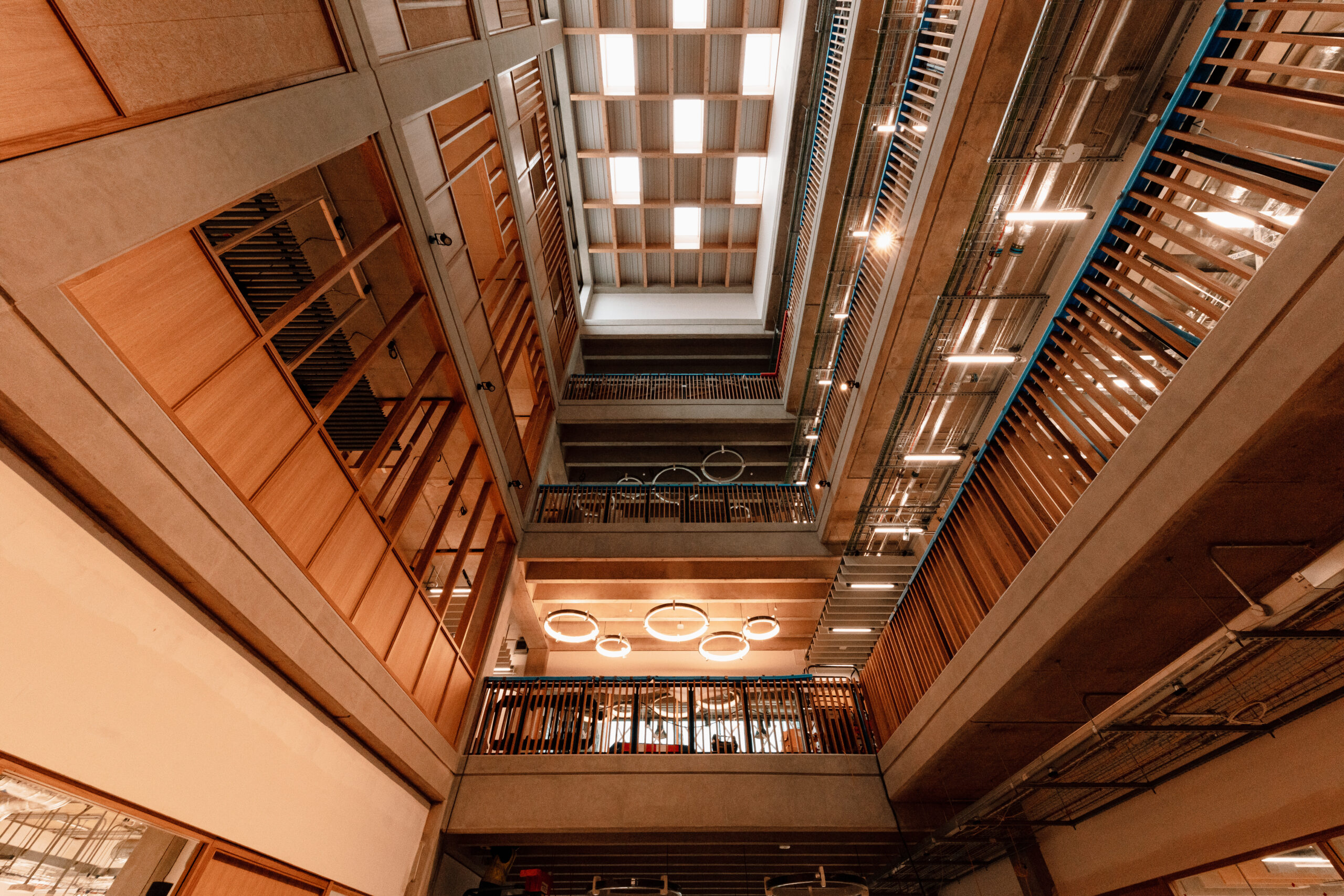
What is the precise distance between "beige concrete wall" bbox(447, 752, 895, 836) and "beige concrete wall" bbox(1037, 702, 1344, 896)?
7.52 feet

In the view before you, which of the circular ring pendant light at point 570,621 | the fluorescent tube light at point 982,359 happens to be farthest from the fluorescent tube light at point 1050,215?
the circular ring pendant light at point 570,621

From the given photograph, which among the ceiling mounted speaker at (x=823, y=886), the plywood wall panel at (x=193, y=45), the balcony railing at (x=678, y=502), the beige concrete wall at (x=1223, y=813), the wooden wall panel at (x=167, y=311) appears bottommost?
the ceiling mounted speaker at (x=823, y=886)

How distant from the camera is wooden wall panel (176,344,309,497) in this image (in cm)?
426

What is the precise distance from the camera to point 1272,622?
11.1 feet

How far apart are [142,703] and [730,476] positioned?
14509 millimetres

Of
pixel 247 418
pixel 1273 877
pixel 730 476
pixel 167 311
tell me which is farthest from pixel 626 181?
pixel 1273 877

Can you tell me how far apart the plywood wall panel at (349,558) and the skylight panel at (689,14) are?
15.3 meters

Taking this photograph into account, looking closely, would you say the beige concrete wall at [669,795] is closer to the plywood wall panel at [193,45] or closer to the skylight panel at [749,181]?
the plywood wall panel at [193,45]

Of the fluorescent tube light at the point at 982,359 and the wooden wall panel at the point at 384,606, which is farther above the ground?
the fluorescent tube light at the point at 982,359

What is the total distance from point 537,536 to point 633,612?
11.7 feet

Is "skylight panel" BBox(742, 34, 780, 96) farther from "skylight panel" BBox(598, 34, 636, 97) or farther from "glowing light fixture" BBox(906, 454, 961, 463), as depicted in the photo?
"glowing light fixture" BBox(906, 454, 961, 463)

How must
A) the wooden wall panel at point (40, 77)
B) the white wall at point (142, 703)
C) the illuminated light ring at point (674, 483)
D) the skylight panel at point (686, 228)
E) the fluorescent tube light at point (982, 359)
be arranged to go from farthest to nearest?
the skylight panel at point (686, 228), the illuminated light ring at point (674, 483), the fluorescent tube light at point (982, 359), the white wall at point (142, 703), the wooden wall panel at point (40, 77)

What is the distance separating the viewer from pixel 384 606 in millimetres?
6668

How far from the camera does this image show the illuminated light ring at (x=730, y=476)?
16266mm
